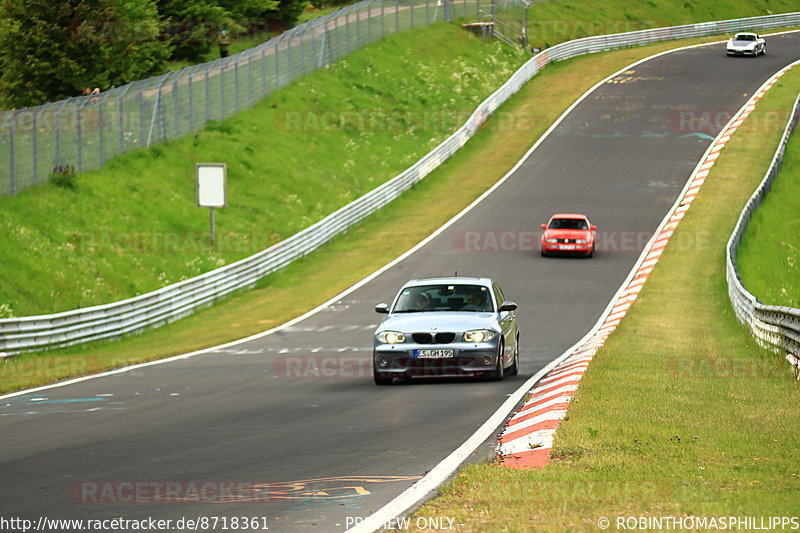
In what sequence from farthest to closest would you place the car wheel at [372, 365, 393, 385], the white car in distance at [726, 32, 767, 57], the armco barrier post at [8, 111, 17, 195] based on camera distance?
the white car in distance at [726, 32, 767, 57], the armco barrier post at [8, 111, 17, 195], the car wheel at [372, 365, 393, 385]

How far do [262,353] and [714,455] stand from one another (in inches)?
556

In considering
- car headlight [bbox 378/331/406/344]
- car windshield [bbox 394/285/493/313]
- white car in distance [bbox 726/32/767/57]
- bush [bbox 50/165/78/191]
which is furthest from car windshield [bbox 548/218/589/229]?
white car in distance [bbox 726/32/767/57]

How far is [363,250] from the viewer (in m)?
39.7

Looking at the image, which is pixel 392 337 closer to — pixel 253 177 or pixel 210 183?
pixel 210 183

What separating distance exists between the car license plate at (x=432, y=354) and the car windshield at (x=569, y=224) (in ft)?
72.5

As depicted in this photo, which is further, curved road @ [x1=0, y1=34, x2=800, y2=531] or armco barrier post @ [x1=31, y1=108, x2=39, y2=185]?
armco barrier post @ [x1=31, y1=108, x2=39, y2=185]

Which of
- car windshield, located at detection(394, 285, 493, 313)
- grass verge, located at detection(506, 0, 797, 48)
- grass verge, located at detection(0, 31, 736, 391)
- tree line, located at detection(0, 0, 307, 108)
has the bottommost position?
grass verge, located at detection(0, 31, 736, 391)

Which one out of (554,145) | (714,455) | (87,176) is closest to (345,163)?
(554,145)

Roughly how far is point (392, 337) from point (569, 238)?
21517 millimetres

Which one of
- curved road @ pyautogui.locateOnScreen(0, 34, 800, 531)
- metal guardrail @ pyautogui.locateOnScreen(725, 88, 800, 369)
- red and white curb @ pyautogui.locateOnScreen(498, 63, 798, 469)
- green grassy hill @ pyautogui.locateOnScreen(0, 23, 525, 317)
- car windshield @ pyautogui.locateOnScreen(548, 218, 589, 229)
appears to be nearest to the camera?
curved road @ pyautogui.locateOnScreen(0, 34, 800, 531)

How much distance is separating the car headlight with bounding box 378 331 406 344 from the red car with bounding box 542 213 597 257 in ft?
69.9

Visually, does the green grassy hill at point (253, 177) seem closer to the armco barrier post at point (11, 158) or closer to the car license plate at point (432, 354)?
the armco barrier post at point (11, 158)

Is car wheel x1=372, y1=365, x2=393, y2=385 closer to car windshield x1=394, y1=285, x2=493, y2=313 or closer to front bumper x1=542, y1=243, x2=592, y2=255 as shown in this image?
car windshield x1=394, y1=285, x2=493, y2=313

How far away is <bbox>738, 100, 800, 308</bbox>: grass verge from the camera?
3162 cm
